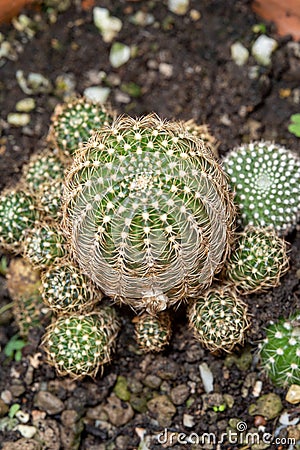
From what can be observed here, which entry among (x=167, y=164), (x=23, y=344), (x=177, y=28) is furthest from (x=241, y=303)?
(x=177, y=28)

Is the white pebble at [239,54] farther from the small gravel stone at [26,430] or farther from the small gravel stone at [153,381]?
the small gravel stone at [26,430]

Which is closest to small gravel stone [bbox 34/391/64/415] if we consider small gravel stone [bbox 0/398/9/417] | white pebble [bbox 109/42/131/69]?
small gravel stone [bbox 0/398/9/417]

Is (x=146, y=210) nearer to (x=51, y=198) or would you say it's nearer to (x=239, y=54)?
(x=51, y=198)

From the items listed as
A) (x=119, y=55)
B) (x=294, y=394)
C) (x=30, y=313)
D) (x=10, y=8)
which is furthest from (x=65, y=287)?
Answer: (x=10, y=8)

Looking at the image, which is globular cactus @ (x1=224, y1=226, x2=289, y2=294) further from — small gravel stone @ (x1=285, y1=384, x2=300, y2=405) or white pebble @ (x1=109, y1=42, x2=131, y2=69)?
white pebble @ (x1=109, y1=42, x2=131, y2=69)

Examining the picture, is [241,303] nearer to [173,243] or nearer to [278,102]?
[173,243]

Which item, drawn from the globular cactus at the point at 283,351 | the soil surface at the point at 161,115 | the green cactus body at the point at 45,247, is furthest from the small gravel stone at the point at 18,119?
the globular cactus at the point at 283,351
